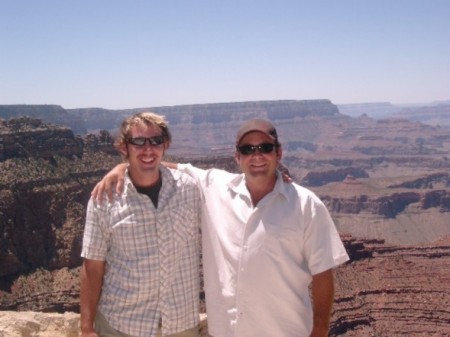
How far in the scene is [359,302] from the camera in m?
29.8

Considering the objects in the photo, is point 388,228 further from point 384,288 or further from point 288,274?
point 288,274

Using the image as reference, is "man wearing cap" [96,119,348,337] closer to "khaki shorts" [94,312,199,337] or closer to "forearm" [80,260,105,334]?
"khaki shorts" [94,312,199,337]

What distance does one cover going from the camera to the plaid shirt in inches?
227

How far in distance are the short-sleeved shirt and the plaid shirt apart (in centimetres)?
42

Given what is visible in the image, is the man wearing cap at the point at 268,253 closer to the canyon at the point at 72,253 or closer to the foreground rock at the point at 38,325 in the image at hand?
the foreground rock at the point at 38,325

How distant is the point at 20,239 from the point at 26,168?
4722 mm

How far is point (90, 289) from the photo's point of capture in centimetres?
584

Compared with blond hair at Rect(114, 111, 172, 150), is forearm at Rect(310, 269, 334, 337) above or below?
below

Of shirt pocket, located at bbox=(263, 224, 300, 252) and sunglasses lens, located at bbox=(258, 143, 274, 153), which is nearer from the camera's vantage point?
shirt pocket, located at bbox=(263, 224, 300, 252)

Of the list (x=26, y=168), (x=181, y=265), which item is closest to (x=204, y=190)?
(x=181, y=265)

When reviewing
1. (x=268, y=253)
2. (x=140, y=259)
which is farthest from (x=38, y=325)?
(x=268, y=253)

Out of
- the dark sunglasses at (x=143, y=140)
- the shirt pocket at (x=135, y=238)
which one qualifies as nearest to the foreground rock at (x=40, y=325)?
the shirt pocket at (x=135, y=238)

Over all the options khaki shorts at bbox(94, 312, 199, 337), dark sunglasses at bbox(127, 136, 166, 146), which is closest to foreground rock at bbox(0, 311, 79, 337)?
khaki shorts at bbox(94, 312, 199, 337)

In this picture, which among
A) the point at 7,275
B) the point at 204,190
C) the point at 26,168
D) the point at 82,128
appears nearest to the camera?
the point at 204,190
